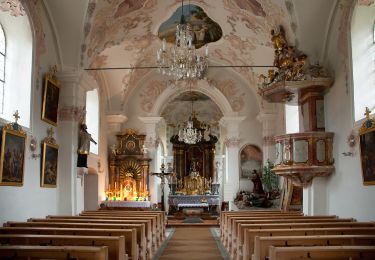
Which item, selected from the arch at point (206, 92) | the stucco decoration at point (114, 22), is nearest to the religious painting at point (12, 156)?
the stucco decoration at point (114, 22)

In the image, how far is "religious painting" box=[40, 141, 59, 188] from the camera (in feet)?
38.5

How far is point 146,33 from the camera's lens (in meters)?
16.8

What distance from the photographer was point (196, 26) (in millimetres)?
16953

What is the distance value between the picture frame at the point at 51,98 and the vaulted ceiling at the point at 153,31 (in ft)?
3.05

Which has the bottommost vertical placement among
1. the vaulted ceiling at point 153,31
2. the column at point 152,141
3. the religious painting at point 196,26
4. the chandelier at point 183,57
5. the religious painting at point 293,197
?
the religious painting at point 293,197

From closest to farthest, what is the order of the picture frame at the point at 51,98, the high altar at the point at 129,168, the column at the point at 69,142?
the picture frame at the point at 51,98 < the column at the point at 69,142 < the high altar at the point at 129,168

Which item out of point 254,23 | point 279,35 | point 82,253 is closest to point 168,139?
point 254,23

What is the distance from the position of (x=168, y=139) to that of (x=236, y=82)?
8964 millimetres

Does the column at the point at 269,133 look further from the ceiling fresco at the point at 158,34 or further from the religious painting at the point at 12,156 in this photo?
the religious painting at the point at 12,156

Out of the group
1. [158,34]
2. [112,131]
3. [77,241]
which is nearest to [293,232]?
[77,241]

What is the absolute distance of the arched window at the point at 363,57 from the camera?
1023 centimetres

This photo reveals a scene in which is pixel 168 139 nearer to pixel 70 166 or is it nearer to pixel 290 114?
pixel 290 114

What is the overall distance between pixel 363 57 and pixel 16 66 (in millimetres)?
7954

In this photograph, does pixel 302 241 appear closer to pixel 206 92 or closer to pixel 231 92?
pixel 231 92
